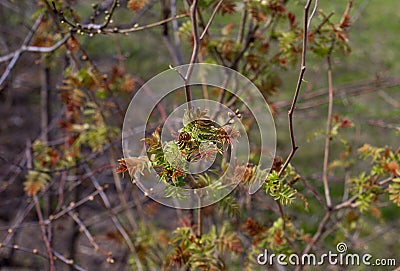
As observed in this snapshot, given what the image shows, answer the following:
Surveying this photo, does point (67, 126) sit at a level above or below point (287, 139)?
below

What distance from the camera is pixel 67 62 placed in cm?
232

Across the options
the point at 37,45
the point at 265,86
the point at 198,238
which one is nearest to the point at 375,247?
the point at 265,86

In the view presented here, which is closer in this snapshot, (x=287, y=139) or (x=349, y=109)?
(x=349, y=109)

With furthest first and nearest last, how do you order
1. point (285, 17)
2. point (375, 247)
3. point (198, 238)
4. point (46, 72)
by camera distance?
point (375, 247)
point (46, 72)
point (285, 17)
point (198, 238)

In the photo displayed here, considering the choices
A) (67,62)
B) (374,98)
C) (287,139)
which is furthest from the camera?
(374,98)

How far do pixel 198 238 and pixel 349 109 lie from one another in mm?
3018

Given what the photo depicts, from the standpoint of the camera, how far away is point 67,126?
7.10 ft

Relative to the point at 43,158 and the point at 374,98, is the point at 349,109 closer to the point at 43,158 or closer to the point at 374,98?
the point at 374,98

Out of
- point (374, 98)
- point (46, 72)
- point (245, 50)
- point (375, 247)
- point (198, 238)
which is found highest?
point (374, 98)

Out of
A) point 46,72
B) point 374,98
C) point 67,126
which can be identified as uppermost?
point 374,98

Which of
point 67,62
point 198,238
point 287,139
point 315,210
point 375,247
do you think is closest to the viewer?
point 198,238

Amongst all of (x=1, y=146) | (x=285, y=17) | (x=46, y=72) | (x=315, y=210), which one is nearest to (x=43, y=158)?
(x=46, y=72)

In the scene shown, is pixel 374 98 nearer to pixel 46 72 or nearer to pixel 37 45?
pixel 46 72

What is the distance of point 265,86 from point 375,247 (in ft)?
6.82
